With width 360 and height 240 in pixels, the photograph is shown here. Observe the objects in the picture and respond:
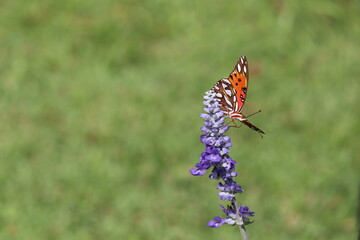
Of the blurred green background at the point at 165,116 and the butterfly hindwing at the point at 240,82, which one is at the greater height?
the blurred green background at the point at 165,116

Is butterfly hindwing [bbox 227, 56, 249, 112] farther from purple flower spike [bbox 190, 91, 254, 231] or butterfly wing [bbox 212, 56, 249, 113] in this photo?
purple flower spike [bbox 190, 91, 254, 231]

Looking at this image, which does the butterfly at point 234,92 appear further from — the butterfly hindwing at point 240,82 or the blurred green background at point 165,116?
the blurred green background at point 165,116

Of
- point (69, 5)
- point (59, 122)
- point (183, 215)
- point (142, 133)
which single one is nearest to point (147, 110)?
point (142, 133)

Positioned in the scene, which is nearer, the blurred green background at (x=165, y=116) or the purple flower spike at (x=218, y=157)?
the purple flower spike at (x=218, y=157)

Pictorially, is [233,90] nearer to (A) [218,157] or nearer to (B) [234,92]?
(B) [234,92]

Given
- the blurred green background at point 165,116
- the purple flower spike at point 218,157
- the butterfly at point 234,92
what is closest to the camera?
the purple flower spike at point 218,157

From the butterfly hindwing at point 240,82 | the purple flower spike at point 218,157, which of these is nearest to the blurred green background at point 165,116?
the butterfly hindwing at point 240,82

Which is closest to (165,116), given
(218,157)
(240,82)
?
(240,82)
